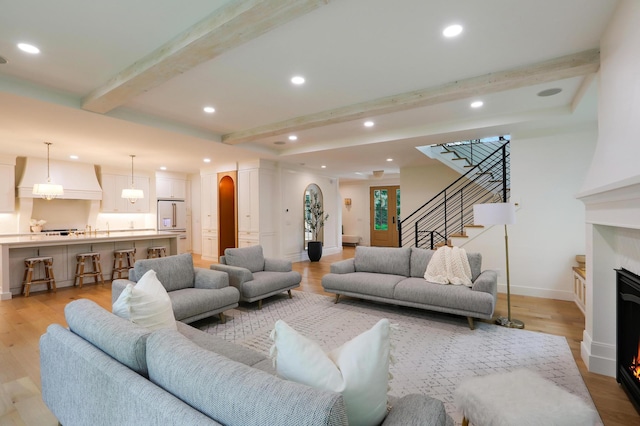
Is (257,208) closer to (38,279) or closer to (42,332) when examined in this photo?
(38,279)

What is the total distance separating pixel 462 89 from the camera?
346 centimetres

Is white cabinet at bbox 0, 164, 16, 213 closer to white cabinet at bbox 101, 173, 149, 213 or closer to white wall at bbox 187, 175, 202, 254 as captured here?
white cabinet at bbox 101, 173, 149, 213

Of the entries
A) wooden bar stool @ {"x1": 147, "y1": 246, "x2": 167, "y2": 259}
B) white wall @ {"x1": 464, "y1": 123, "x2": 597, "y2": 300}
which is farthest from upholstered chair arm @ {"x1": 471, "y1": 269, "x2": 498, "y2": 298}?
wooden bar stool @ {"x1": 147, "y1": 246, "x2": 167, "y2": 259}

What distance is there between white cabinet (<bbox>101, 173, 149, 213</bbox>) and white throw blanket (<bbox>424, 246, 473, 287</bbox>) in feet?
26.7

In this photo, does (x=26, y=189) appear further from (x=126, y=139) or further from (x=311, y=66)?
(x=311, y=66)

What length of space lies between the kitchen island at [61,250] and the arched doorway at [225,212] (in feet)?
4.63

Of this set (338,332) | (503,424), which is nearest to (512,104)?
(338,332)

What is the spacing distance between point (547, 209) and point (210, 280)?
4995mm

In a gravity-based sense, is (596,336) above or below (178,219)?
below

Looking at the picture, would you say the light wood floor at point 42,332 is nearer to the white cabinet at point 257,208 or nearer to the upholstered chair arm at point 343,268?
the upholstered chair arm at point 343,268

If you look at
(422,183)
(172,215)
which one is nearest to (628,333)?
(422,183)

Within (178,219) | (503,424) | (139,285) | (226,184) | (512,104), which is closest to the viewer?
(503,424)

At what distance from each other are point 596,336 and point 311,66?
3.59m

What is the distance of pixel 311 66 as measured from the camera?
3143 mm
